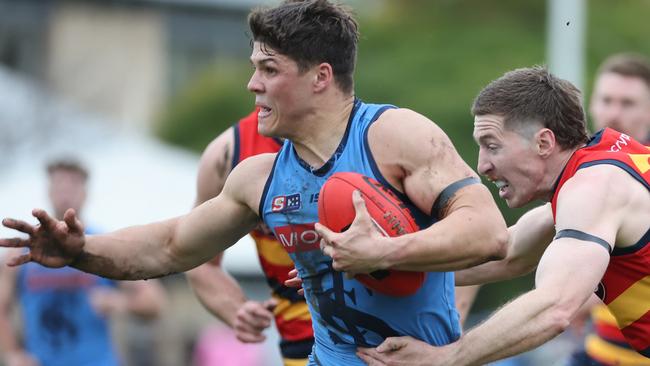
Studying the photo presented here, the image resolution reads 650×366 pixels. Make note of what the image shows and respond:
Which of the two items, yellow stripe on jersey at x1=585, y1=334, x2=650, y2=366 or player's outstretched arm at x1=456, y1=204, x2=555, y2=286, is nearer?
player's outstretched arm at x1=456, y1=204, x2=555, y2=286

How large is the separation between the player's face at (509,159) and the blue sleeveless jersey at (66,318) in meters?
5.74

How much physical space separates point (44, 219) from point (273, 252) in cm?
163

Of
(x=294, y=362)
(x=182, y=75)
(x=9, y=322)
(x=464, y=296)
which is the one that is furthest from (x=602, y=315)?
(x=182, y=75)

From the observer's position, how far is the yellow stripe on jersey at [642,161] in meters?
5.17

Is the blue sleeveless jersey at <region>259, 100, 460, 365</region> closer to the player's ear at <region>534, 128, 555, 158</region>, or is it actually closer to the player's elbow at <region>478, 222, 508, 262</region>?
the player's elbow at <region>478, 222, 508, 262</region>

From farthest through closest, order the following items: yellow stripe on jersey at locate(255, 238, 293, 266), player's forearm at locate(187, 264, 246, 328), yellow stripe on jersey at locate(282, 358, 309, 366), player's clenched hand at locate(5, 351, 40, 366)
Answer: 1. player's clenched hand at locate(5, 351, 40, 366)
2. player's forearm at locate(187, 264, 246, 328)
3. yellow stripe on jersey at locate(282, 358, 309, 366)
4. yellow stripe on jersey at locate(255, 238, 293, 266)

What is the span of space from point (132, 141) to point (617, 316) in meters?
13.7

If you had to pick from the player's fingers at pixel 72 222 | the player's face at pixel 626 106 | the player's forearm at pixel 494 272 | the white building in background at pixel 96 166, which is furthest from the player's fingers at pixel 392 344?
the white building in background at pixel 96 166

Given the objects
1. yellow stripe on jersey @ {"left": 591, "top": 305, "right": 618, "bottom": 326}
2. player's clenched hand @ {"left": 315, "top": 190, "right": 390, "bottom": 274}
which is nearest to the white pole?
yellow stripe on jersey @ {"left": 591, "top": 305, "right": 618, "bottom": 326}

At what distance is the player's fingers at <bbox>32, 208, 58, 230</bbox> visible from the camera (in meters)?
5.48

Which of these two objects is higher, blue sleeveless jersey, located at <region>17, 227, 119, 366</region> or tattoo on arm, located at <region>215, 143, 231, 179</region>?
tattoo on arm, located at <region>215, 143, 231, 179</region>

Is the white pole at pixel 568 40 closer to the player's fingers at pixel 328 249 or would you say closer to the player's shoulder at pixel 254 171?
the player's shoulder at pixel 254 171

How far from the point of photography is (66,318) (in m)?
10.4

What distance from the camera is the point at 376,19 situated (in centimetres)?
3553
